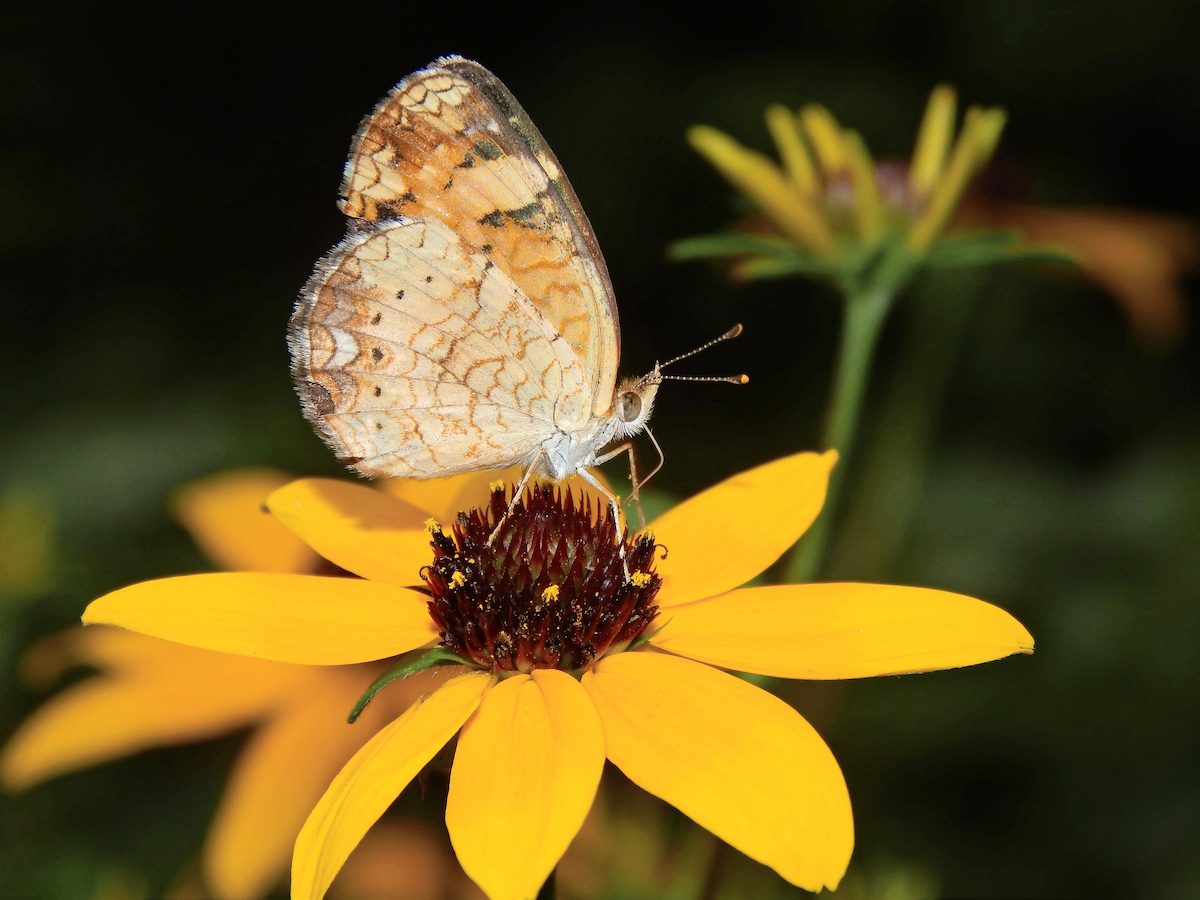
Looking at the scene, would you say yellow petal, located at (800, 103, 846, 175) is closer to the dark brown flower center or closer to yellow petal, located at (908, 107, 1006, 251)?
yellow petal, located at (908, 107, 1006, 251)

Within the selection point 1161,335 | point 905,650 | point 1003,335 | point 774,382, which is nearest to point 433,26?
point 774,382

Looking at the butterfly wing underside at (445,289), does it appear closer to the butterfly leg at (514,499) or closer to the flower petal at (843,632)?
the butterfly leg at (514,499)

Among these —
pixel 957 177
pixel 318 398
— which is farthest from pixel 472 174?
pixel 957 177

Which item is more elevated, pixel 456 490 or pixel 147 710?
pixel 456 490

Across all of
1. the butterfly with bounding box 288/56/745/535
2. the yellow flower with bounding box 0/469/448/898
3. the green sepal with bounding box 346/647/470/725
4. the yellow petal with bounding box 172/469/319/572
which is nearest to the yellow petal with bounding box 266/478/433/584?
the butterfly with bounding box 288/56/745/535

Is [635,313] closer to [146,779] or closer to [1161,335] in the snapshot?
[1161,335]

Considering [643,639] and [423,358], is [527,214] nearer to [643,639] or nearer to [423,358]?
[423,358]
